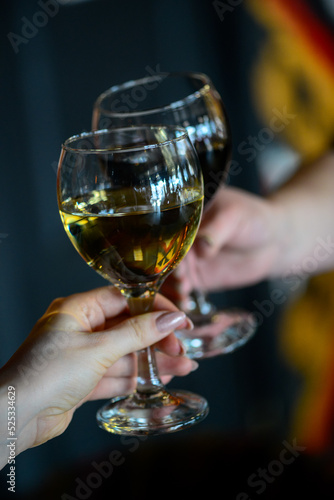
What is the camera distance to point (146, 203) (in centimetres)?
64

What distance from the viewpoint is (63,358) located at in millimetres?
663

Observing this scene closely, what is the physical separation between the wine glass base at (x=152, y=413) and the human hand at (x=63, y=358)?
0.05m

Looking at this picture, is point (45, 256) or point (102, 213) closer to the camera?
point (102, 213)

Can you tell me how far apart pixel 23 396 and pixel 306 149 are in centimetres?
227

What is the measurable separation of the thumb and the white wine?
0.05m

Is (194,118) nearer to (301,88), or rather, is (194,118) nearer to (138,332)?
(138,332)

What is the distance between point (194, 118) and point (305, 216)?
2.05 feet

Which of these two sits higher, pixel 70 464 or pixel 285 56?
pixel 285 56

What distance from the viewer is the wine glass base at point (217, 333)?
0.96 m

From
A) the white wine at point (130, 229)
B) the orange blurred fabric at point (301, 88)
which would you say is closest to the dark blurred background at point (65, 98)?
the orange blurred fabric at point (301, 88)

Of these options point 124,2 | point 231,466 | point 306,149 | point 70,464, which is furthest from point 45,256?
point 231,466

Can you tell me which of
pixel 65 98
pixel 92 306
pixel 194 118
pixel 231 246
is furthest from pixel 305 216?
pixel 65 98

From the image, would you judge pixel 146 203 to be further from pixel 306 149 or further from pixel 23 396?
pixel 306 149

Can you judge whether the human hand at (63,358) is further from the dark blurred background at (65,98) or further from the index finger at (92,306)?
the dark blurred background at (65,98)
